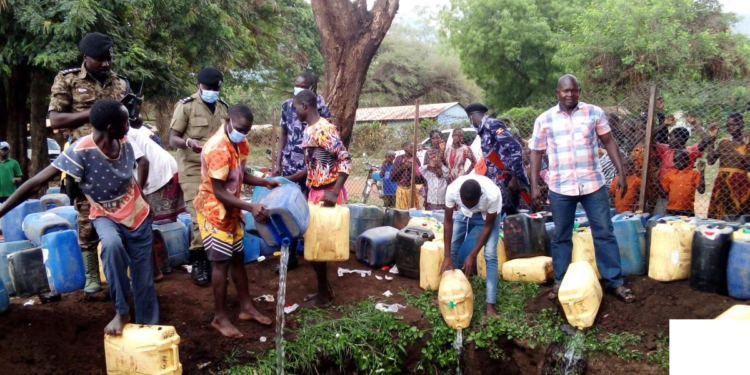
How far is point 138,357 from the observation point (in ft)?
10.6

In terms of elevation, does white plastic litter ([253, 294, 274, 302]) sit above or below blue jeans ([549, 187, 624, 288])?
below

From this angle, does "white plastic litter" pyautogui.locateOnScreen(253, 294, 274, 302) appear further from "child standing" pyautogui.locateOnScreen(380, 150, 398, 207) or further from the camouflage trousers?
"child standing" pyautogui.locateOnScreen(380, 150, 398, 207)

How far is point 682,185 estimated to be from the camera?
624 cm

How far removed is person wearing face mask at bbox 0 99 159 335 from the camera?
11.1ft

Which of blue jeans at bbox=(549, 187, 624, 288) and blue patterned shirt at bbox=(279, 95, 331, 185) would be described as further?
blue patterned shirt at bbox=(279, 95, 331, 185)

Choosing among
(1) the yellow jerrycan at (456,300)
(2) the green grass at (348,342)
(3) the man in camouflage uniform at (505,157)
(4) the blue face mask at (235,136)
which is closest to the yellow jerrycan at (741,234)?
(3) the man in camouflage uniform at (505,157)

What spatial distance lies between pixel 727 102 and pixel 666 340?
345 centimetres

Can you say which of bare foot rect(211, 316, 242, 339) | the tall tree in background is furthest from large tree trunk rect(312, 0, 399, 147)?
the tall tree in background

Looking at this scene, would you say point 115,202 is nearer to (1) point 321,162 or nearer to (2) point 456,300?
(1) point 321,162

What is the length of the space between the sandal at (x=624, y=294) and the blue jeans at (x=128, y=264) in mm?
3832

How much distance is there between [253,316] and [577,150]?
307 cm

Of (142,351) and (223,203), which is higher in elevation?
(223,203)

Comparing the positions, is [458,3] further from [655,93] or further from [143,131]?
[143,131]

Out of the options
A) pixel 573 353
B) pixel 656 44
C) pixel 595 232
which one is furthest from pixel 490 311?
pixel 656 44
